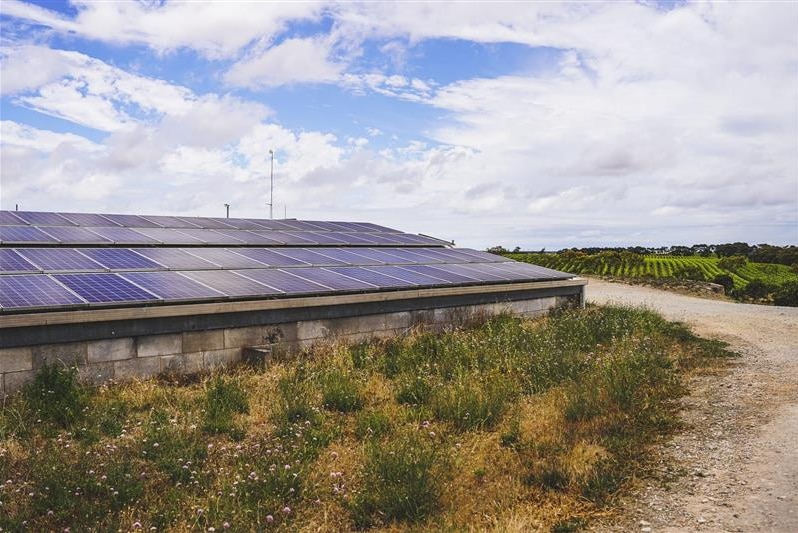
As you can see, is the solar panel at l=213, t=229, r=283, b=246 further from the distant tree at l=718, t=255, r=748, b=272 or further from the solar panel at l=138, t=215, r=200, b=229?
the distant tree at l=718, t=255, r=748, b=272

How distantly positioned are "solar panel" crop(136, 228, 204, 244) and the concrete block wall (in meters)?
6.00

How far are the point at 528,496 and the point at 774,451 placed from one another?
382cm

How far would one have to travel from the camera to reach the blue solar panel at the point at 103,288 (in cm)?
1158

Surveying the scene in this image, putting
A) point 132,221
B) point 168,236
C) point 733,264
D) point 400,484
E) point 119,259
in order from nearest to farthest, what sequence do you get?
point 400,484, point 119,259, point 168,236, point 132,221, point 733,264

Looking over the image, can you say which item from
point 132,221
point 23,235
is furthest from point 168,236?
point 23,235

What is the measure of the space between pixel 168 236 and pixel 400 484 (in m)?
14.3

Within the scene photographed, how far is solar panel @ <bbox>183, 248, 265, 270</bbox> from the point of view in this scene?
16278mm

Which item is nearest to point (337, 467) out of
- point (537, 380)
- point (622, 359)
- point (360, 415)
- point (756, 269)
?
point (360, 415)

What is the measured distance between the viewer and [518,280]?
2048 centimetres

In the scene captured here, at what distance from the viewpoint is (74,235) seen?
1705 centimetres

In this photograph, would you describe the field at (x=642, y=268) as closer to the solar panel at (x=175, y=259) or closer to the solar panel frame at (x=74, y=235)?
the solar panel at (x=175, y=259)

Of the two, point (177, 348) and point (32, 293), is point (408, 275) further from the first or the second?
point (32, 293)

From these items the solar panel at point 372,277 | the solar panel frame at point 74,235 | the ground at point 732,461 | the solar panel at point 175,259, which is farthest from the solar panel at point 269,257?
the ground at point 732,461

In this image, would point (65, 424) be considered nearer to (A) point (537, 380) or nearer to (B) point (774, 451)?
(A) point (537, 380)
